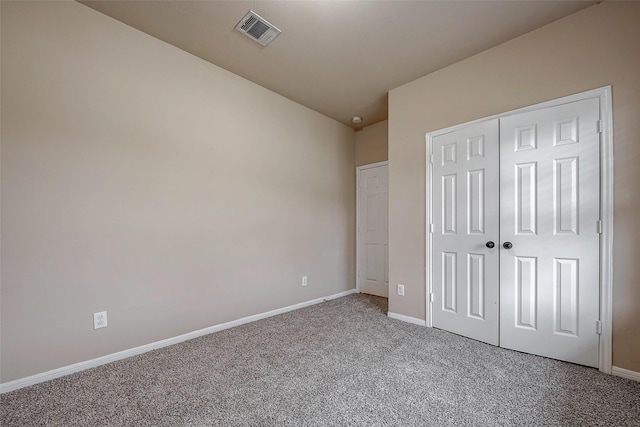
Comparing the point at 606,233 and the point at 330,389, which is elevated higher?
the point at 606,233

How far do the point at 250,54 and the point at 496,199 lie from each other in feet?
8.89

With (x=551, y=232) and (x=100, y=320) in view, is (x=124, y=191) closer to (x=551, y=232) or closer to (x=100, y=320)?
(x=100, y=320)

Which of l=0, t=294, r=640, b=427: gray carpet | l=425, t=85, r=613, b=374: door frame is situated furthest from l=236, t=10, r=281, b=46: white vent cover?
l=0, t=294, r=640, b=427: gray carpet

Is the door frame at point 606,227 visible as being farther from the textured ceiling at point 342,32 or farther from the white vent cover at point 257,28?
the white vent cover at point 257,28

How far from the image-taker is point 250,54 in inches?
102

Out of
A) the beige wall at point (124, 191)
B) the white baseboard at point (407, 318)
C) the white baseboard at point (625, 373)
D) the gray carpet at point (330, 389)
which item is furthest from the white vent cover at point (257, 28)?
the white baseboard at point (625, 373)

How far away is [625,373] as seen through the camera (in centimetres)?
184

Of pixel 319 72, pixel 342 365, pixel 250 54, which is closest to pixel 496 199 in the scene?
pixel 342 365

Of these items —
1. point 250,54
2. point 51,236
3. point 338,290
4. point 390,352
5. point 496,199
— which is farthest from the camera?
point 338,290

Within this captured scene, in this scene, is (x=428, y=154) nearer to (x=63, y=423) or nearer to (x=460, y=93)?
(x=460, y=93)

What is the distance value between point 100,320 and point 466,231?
3.28 meters

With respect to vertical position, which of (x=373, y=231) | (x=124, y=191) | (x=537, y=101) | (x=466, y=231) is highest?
(x=537, y=101)

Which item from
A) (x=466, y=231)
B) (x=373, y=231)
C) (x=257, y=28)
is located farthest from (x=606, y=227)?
(x=257, y=28)

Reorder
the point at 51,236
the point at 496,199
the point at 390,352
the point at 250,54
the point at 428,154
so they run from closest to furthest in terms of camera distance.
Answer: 1. the point at 51,236
2. the point at 390,352
3. the point at 496,199
4. the point at 250,54
5. the point at 428,154
